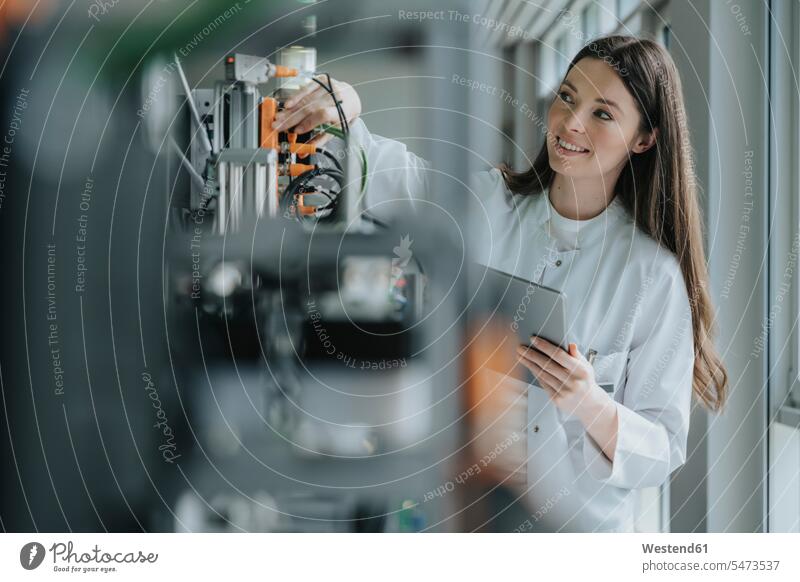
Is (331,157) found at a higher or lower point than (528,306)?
higher

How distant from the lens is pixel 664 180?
2.88 feet

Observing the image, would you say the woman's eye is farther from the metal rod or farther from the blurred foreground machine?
the metal rod

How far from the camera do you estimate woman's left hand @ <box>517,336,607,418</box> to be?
0.87 m

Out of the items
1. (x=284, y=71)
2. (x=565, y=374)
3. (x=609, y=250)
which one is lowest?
(x=565, y=374)

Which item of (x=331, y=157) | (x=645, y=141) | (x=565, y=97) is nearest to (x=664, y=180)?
(x=645, y=141)

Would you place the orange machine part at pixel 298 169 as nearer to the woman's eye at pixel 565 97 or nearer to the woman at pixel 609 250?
the woman at pixel 609 250

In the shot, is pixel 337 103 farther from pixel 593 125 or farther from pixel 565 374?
pixel 565 374

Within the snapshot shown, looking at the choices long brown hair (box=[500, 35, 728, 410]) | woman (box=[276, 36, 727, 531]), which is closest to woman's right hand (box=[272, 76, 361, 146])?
woman (box=[276, 36, 727, 531])

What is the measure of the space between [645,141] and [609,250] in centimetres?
14

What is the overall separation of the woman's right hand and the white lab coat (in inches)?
2.1

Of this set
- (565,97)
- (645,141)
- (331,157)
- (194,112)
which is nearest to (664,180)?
(645,141)

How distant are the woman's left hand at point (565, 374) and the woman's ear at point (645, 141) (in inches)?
9.9
